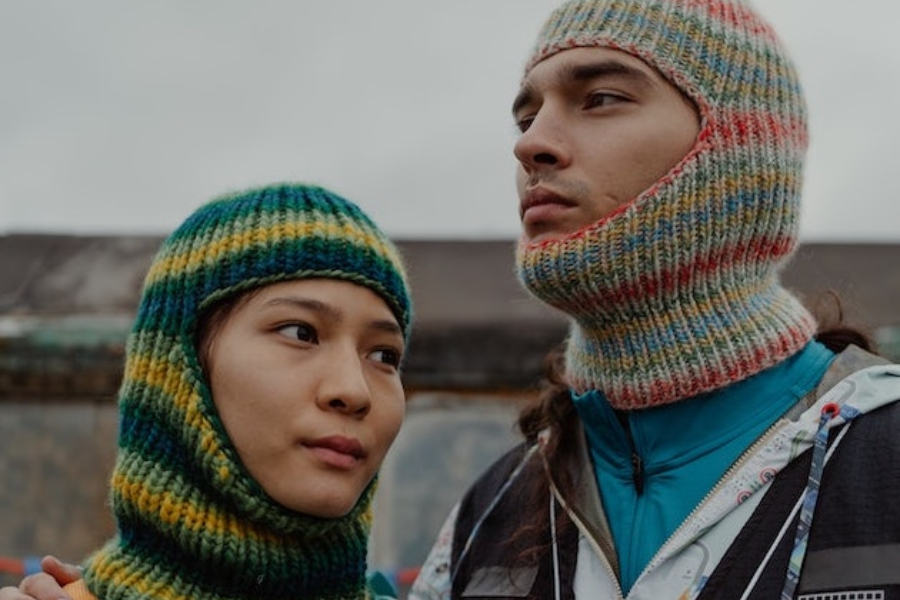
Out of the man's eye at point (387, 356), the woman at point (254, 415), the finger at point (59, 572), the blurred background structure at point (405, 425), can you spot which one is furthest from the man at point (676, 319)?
the blurred background structure at point (405, 425)

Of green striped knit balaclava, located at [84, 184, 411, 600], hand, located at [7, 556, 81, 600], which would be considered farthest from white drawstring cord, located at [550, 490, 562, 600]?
hand, located at [7, 556, 81, 600]

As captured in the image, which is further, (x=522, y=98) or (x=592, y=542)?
(x=522, y=98)

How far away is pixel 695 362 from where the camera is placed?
2.35 metres

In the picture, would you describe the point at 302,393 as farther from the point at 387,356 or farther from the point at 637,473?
the point at 637,473

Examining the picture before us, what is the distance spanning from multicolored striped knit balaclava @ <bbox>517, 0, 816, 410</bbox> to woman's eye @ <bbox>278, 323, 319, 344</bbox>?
49cm

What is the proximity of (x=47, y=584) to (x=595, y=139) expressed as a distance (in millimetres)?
1315

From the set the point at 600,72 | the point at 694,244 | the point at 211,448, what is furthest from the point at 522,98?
the point at 211,448

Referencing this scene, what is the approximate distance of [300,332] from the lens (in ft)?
7.10

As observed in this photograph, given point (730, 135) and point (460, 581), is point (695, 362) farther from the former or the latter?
point (460, 581)

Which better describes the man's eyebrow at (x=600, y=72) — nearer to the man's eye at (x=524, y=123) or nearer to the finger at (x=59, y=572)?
the man's eye at (x=524, y=123)

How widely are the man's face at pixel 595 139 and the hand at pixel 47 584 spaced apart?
1.09 meters

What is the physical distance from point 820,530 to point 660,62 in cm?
96

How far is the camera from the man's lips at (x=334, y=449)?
2104 mm

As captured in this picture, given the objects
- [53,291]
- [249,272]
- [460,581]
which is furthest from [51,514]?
[249,272]
